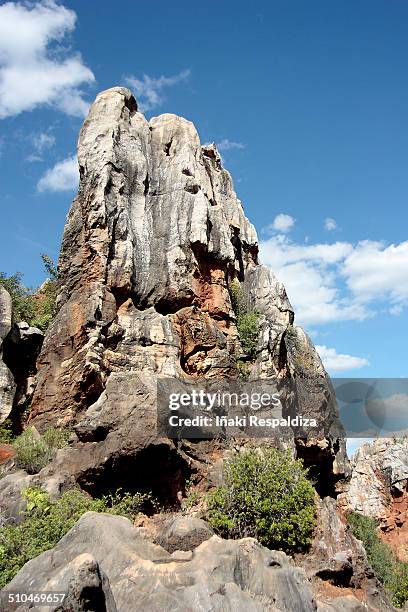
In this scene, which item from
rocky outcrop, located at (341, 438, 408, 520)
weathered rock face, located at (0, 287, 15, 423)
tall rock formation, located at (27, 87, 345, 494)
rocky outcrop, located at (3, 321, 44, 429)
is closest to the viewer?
tall rock formation, located at (27, 87, 345, 494)

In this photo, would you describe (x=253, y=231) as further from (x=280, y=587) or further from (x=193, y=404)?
(x=280, y=587)

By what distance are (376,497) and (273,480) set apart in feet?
98.7

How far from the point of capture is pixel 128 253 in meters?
20.5

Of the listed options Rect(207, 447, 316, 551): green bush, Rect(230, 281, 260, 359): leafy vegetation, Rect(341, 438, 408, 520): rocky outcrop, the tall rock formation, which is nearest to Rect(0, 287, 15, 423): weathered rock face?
the tall rock formation

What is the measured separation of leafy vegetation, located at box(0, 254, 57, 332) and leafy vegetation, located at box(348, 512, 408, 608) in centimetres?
1995

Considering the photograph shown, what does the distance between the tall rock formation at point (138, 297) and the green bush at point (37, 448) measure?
3.47ft

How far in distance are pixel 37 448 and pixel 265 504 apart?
6768 mm

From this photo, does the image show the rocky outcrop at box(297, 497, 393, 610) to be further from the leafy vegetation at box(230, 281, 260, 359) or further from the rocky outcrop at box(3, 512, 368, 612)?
the leafy vegetation at box(230, 281, 260, 359)

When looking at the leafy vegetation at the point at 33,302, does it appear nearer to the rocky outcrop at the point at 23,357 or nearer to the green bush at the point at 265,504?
the rocky outcrop at the point at 23,357

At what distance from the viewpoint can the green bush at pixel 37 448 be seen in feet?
52.1

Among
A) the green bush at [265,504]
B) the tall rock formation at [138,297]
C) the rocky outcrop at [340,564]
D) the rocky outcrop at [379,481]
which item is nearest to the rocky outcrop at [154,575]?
the rocky outcrop at [340,564]

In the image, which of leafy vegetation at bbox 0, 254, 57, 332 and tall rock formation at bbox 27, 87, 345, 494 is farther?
leafy vegetation at bbox 0, 254, 57, 332

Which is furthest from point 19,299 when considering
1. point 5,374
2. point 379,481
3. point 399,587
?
point 379,481

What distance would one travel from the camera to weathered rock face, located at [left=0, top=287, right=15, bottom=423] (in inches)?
773
